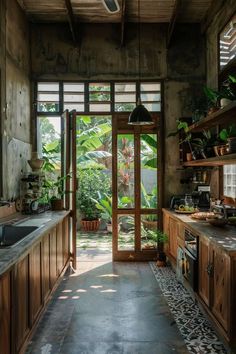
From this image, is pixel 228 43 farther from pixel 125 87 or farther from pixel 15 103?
pixel 15 103

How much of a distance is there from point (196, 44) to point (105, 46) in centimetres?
155

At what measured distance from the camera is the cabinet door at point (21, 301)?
263 centimetres

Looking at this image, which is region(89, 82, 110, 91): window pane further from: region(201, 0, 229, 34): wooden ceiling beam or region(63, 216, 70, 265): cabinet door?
region(63, 216, 70, 265): cabinet door

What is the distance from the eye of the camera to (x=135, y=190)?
6.36 metres

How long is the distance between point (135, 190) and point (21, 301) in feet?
12.4

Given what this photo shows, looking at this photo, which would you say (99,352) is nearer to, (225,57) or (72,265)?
(72,265)

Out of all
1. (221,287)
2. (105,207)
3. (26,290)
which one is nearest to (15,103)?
(26,290)

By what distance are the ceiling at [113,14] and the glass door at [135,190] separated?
63.5 inches

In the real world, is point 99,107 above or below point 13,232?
above

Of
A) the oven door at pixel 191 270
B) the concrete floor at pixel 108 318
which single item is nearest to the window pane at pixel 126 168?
the concrete floor at pixel 108 318

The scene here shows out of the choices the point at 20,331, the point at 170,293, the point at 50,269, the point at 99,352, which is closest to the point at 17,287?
the point at 20,331

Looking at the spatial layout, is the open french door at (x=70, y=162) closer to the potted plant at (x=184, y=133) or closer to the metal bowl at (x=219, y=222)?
the potted plant at (x=184, y=133)

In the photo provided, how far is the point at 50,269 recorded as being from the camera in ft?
13.4

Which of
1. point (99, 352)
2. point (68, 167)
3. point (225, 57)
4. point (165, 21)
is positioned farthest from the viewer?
point (165, 21)
